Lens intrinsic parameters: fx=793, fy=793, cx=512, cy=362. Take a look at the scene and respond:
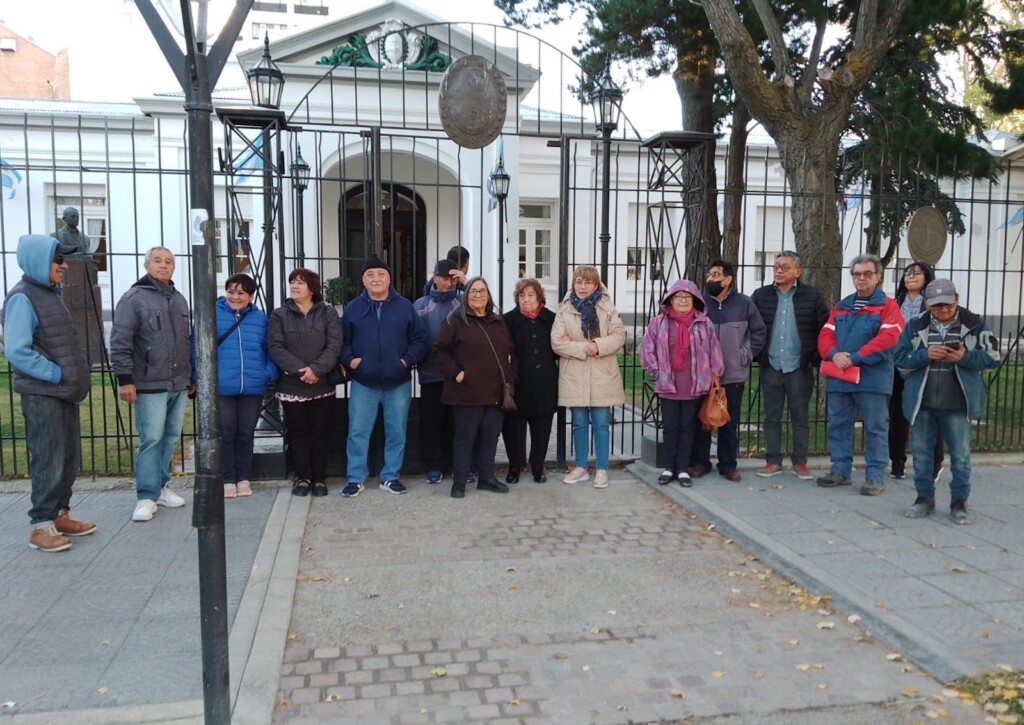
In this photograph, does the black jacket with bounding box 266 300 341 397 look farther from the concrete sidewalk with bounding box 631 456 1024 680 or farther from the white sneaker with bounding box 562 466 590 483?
the concrete sidewalk with bounding box 631 456 1024 680

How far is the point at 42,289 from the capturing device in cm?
494

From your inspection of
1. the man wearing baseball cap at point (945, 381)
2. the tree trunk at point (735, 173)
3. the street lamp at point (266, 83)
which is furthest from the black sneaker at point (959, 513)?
the tree trunk at point (735, 173)

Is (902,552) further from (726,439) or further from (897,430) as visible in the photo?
(897,430)

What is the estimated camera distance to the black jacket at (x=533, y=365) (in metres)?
6.63

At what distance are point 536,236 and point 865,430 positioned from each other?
15.6 meters

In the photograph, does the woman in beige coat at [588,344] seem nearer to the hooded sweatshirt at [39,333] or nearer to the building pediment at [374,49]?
the hooded sweatshirt at [39,333]

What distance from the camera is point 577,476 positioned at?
6.88 meters

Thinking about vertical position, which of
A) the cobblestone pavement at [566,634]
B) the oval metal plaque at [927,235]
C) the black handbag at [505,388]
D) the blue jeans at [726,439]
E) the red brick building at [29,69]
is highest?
the red brick building at [29,69]

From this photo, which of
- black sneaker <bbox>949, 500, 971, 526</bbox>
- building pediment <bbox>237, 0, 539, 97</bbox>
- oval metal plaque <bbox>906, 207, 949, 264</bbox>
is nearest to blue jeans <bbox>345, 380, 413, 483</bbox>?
black sneaker <bbox>949, 500, 971, 526</bbox>

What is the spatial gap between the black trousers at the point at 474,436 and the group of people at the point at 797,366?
4.65 ft

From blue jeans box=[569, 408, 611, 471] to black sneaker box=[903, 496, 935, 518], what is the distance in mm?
2339

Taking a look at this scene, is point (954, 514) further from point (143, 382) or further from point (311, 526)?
point (143, 382)

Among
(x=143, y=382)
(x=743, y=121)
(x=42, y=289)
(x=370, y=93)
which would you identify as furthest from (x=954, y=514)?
(x=370, y=93)

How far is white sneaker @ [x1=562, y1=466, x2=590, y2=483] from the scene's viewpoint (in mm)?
6848
